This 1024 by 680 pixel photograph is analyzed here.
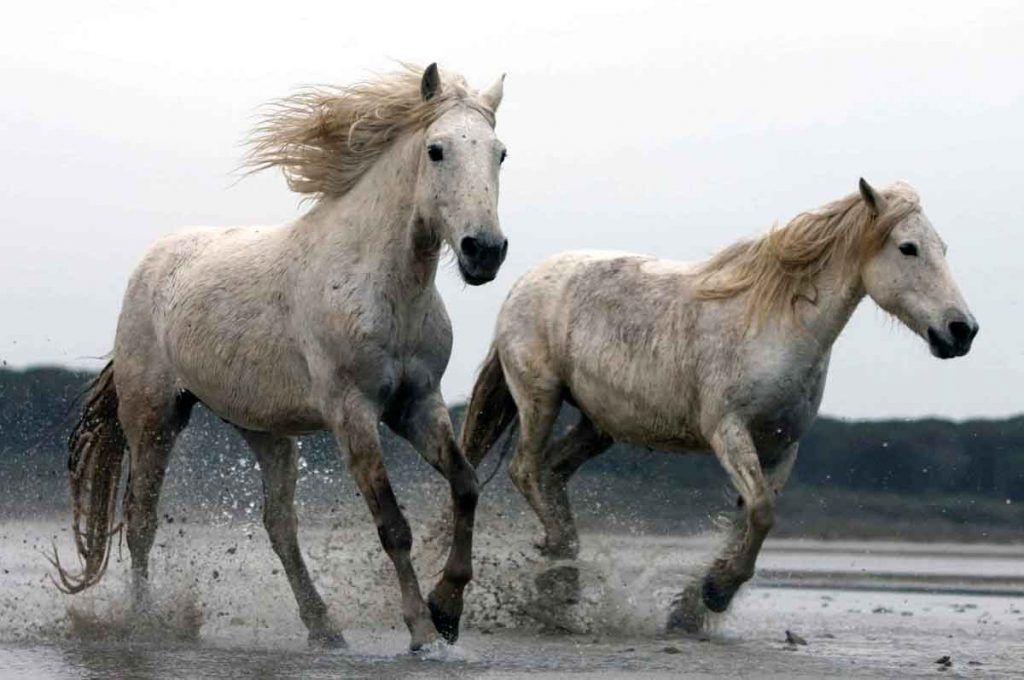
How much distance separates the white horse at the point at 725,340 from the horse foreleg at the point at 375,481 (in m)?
1.92

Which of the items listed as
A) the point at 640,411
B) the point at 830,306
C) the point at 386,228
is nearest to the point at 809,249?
the point at 830,306

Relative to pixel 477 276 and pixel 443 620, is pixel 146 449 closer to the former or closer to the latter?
pixel 443 620

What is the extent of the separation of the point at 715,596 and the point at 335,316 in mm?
2403

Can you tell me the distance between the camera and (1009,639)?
35.8 ft

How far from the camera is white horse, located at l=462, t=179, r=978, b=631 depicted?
11047mm

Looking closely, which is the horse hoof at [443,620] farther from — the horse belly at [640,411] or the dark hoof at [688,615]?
the horse belly at [640,411]

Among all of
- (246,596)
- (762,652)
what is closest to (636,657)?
(762,652)

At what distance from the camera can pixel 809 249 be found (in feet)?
37.4

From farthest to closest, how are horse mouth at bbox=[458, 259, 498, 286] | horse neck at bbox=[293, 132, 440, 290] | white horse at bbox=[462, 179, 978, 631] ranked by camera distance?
white horse at bbox=[462, 179, 978, 631], horse neck at bbox=[293, 132, 440, 290], horse mouth at bbox=[458, 259, 498, 286]

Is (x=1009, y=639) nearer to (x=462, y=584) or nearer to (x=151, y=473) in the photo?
(x=462, y=584)

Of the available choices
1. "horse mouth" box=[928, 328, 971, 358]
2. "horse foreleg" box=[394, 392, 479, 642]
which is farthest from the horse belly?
"horse foreleg" box=[394, 392, 479, 642]

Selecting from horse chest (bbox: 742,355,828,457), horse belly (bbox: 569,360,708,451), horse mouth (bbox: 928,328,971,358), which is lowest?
horse belly (bbox: 569,360,708,451)

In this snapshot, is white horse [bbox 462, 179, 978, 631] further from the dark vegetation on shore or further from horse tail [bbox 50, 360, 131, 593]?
horse tail [bbox 50, 360, 131, 593]

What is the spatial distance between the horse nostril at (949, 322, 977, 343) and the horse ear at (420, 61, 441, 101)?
8.92 ft
